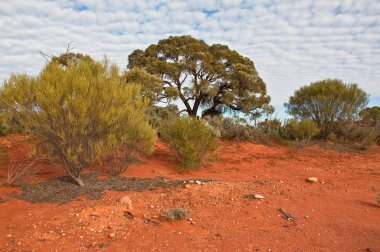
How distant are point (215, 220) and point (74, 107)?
3.02 m

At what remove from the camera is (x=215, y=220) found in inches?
186

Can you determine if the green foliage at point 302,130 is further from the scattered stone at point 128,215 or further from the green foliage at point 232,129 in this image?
the scattered stone at point 128,215

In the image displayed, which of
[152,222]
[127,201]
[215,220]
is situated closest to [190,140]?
[127,201]

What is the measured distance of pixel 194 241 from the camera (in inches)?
161

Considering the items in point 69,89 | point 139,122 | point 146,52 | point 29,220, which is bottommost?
point 29,220

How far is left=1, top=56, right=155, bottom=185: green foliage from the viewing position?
5.53 meters

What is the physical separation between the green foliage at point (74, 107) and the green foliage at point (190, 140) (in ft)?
7.72

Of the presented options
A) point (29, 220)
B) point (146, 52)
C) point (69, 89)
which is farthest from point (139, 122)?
point (146, 52)

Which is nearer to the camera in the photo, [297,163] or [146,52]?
[297,163]

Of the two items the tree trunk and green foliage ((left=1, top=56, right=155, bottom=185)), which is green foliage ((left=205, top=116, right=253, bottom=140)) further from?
the tree trunk

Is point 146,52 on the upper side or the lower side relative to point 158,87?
upper

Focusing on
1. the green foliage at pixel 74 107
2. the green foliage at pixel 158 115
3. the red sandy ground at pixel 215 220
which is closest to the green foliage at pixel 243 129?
the green foliage at pixel 158 115

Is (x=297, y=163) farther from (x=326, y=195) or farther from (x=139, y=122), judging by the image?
(x=139, y=122)

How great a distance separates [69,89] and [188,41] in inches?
574
